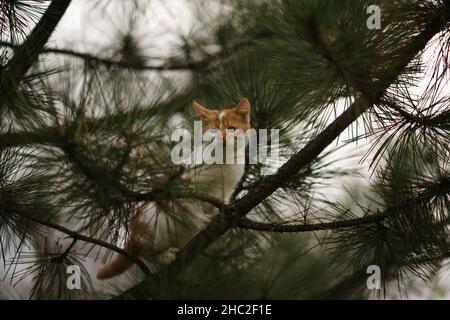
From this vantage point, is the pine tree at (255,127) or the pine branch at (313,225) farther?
the pine branch at (313,225)

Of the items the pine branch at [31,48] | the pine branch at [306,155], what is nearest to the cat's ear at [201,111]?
the pine branch at [306,155]

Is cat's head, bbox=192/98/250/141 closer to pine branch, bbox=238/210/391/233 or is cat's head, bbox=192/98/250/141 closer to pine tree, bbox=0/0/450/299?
pine tree, bbox=0/0/450/299

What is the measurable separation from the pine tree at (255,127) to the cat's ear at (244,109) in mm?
61

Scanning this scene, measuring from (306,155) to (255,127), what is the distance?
194mm

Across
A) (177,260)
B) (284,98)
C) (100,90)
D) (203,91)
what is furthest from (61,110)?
(203,91)

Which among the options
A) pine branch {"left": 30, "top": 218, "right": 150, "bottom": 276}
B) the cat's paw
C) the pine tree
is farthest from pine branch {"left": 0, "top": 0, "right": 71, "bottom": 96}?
the cat's paw

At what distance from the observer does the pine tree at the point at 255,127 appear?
34.2 inches

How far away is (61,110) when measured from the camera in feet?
2.94

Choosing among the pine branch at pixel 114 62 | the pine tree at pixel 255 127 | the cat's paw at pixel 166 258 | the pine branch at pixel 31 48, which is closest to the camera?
the pine tree at pixel 255 127

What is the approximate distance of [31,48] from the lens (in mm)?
1204

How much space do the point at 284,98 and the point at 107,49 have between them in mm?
677

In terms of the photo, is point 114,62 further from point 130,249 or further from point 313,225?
point 313,225

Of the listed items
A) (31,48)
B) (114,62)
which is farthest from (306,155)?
(114,62)

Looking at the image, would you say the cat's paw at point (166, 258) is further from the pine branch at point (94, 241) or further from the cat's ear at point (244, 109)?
the cat's ear at point (244, 109)
